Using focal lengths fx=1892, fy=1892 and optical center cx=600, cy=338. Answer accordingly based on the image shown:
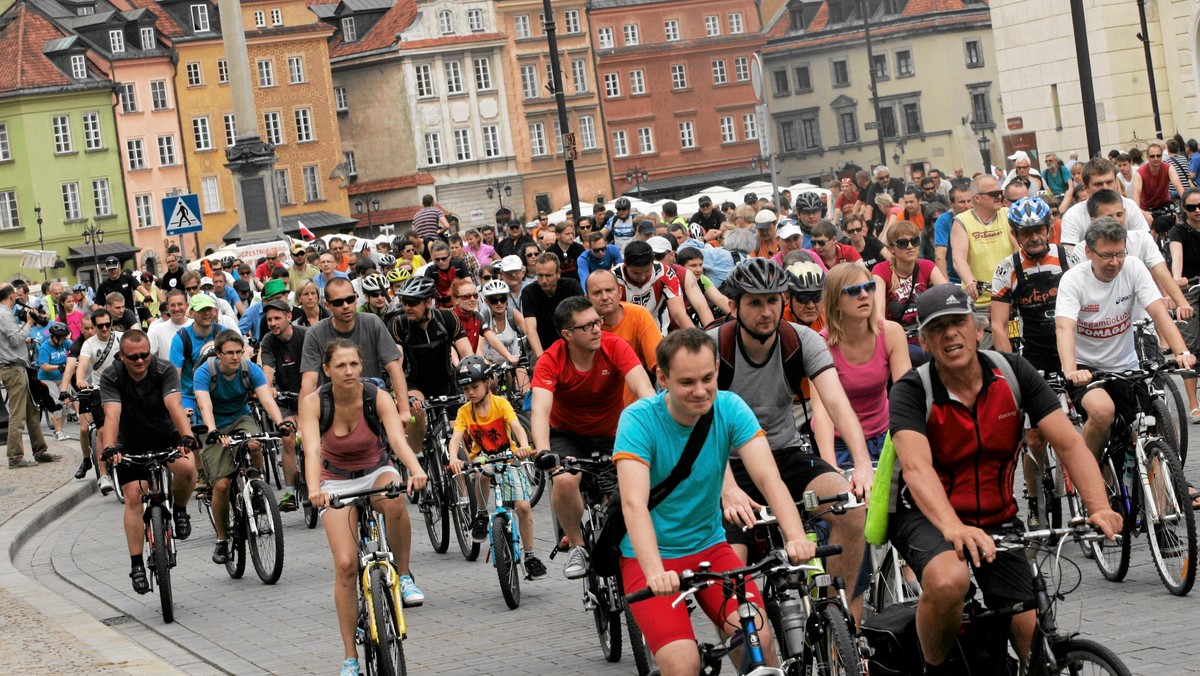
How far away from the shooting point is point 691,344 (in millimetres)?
6207

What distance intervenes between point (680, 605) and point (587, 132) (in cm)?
9677

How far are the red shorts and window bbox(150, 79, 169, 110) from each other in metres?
87.1

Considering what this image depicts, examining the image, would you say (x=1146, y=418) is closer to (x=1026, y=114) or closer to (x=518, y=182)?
(x=1026, y=114)

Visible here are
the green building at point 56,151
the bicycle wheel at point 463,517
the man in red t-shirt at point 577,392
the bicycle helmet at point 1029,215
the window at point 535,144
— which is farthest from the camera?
the window at point 535,144

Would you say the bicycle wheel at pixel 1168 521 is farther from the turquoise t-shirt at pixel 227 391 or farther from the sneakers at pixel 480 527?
the turquoise t-shirt at pixel 227 391

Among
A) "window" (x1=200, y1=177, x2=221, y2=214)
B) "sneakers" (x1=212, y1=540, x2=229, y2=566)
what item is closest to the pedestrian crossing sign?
"sneakers" (x1=212, y1=540, x2=229, y2=566)

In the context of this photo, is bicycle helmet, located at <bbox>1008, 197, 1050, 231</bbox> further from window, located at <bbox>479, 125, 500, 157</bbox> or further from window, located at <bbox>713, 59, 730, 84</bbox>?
window, located at <bbox>713, 59, 730, 84</bbox>

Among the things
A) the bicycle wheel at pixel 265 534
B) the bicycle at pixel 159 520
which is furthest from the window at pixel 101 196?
the bicycle at pixel 159 520

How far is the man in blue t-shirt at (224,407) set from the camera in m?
13.6

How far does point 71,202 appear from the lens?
287 feet

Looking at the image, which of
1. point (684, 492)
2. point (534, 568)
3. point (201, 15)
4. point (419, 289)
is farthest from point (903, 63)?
point (684, 492)

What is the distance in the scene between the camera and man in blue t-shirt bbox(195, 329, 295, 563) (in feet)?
44.7

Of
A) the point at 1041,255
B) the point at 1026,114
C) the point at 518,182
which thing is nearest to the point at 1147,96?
the point at 1026,114

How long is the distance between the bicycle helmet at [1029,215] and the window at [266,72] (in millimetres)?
87016
